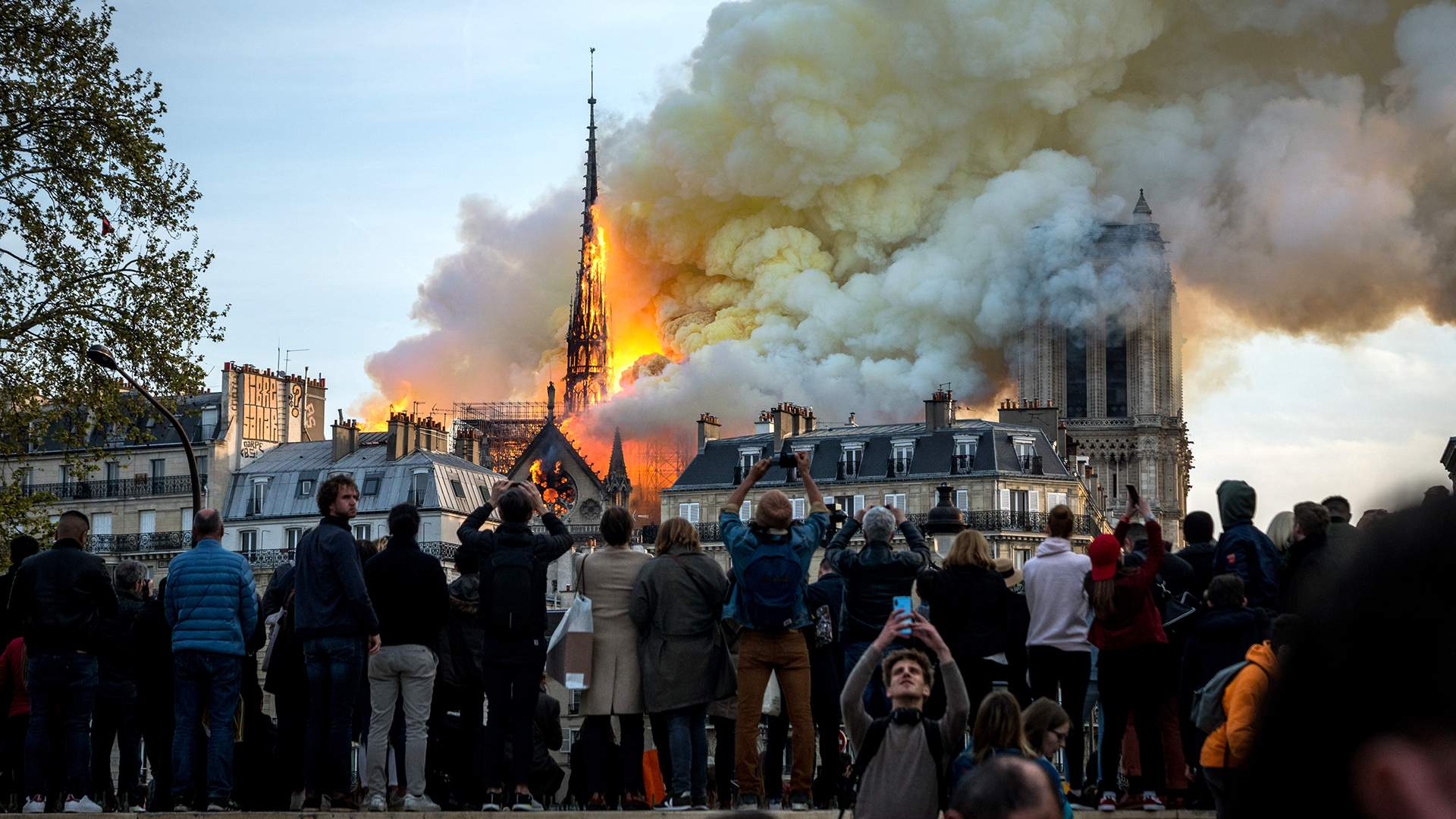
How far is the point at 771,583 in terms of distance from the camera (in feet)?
40.4

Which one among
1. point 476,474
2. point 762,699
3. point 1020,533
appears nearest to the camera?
point 762,699

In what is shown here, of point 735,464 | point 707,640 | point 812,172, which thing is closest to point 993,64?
point 812,172

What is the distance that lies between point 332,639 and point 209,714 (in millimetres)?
1051

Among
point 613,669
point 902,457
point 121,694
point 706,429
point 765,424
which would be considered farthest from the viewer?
point 706,429

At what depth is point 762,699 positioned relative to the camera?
12.7 m

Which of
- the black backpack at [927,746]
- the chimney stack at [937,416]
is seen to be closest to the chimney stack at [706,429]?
the chimney stack at [937,416]

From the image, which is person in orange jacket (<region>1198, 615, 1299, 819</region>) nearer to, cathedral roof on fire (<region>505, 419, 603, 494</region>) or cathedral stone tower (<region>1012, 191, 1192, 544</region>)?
cathedral roof on fire (<region>505, 419, 603, 494</region>)

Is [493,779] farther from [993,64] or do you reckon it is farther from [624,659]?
[993,64]

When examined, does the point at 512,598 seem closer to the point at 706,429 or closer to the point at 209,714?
the point at 209,714

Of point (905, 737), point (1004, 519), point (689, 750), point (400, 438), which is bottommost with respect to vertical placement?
point (689, 750)

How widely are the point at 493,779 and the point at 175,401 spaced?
15013mm

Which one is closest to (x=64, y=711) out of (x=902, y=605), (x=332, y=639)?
(x=332, y=639)

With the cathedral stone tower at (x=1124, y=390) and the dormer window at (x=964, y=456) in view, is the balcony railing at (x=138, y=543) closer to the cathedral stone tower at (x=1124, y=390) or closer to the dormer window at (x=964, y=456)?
the dormer window at (x=964, y=456)

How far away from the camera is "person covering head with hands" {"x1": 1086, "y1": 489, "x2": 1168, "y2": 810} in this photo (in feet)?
40.4
